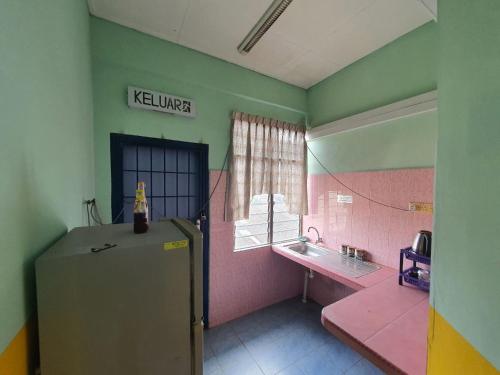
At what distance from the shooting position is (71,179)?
3.29 feet

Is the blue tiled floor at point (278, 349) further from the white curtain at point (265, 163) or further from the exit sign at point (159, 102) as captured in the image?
the exit sign at point (159, 102)

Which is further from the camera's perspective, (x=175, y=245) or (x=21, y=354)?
(x=175, y=245)

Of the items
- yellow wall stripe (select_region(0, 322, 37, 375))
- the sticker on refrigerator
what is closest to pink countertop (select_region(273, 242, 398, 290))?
the sticker on refrigerator

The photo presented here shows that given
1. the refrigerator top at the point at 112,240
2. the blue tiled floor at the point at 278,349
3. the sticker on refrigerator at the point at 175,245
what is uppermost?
the refrigerator top at the point at 112,240

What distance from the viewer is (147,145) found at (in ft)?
Answer: 6.42

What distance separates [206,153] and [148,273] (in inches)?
67.0

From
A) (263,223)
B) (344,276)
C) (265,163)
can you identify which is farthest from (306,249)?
(265,163)

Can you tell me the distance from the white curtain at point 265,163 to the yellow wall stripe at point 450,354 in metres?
1.81

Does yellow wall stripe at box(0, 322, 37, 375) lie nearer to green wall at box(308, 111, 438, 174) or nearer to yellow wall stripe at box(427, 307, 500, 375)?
yellow wall stripe at box(427, 307, 500, 375)

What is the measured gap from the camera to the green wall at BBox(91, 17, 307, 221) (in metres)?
1.73

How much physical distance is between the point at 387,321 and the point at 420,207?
1.11m

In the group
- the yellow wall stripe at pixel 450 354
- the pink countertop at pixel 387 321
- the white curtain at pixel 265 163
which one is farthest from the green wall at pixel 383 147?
the yellow wall stripe at pixel 450 354

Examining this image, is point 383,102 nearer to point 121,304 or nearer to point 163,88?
point 163,88

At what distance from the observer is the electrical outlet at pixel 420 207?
1708 mm
